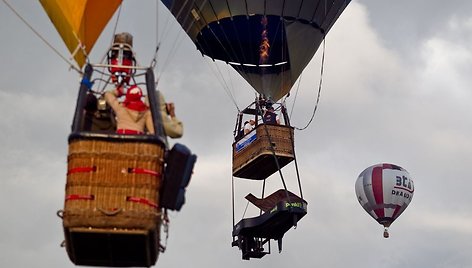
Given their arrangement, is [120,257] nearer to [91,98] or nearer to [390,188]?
[91,98]

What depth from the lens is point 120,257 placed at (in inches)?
371

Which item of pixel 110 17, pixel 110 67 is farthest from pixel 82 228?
pixel 110 17

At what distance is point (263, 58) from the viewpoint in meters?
22.4

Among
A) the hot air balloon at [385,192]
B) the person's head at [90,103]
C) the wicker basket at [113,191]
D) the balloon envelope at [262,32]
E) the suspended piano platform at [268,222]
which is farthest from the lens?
the hot air balloon at [385,192]

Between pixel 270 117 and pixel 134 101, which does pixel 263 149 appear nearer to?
pixel 270 117

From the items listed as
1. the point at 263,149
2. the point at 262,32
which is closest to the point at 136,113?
the point at 263,149

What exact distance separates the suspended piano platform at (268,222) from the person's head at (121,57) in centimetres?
1009

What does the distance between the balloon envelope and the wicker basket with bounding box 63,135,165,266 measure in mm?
12679

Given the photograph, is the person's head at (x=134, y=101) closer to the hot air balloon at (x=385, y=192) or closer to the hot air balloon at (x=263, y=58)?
the hot air balloon at (x=263, y=58)

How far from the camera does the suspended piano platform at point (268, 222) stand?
774 inches

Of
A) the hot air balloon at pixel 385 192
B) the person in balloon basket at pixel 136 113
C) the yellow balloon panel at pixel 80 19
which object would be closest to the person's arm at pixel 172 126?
the person in balloon basket at pixel 136 113

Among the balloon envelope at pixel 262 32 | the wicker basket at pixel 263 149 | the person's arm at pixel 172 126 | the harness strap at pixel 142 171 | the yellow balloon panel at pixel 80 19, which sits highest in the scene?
the balloon envelope at pixel 262 32

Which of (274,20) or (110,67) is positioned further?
(274,20)

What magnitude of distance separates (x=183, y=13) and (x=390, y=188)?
8.96 metres
